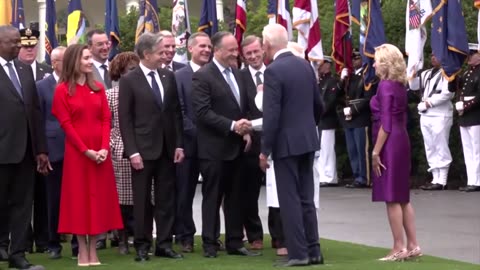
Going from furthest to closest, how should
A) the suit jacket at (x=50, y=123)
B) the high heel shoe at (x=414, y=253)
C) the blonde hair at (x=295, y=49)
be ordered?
the suit jacket at (x=50, y=123) < the high heel shoe at (x=414, y=253) < the blonde hair at (x=295, y=49)

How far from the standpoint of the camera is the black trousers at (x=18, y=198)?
408 inches

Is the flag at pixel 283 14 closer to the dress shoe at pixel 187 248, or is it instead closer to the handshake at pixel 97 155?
the dress shoe at pixel 187 248

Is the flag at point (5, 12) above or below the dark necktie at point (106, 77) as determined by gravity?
above

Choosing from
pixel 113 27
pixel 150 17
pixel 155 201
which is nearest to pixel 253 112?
pixel 155 201

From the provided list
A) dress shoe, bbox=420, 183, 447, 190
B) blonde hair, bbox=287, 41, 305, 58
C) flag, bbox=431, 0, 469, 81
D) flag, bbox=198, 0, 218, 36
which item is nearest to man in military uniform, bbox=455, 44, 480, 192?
flag, bbox=431, 0, 469, 81

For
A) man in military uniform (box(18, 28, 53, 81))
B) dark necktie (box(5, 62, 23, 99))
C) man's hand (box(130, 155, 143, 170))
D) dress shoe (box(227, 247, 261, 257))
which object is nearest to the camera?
dark necktie (box(5, 62, 23, 99))

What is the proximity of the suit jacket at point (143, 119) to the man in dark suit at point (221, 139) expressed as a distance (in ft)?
1.02

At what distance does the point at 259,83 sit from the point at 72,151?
83.9 inches

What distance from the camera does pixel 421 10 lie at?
17.6m

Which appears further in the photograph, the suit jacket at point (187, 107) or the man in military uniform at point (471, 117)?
the man in military uniform at point (471, 117)

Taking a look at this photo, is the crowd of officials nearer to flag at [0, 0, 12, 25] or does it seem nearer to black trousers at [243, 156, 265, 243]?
black trousers at [243, 156, 265, 243]

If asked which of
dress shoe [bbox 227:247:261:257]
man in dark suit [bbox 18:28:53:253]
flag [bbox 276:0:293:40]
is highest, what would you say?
flag [bbox 276:0:293:40]

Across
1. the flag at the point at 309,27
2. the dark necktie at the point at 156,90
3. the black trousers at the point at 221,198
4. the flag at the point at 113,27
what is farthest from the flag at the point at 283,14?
the dark necktie at the point at 156,90

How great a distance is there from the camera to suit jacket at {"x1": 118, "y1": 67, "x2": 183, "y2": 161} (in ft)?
36.0
